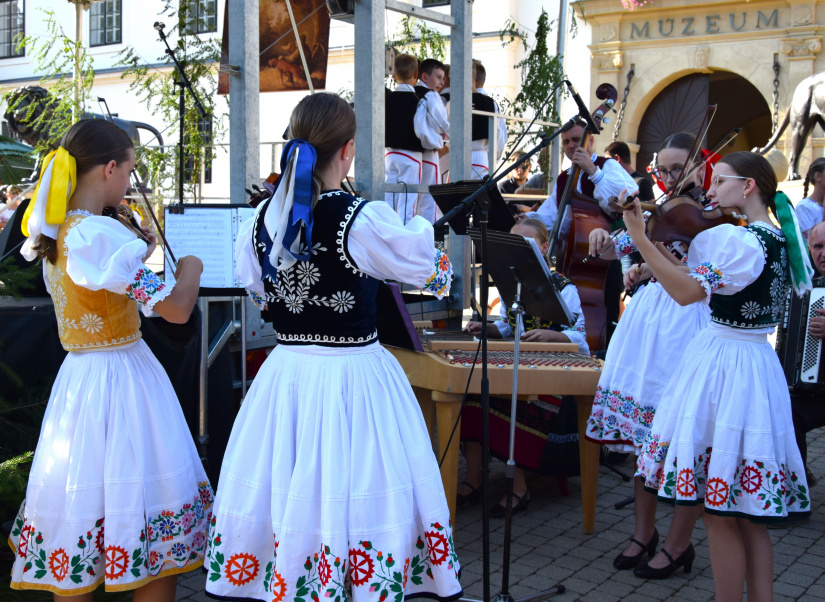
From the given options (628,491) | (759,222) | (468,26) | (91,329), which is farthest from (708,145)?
(91,329)

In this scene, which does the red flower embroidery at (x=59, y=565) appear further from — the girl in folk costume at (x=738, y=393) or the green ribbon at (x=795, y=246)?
the green ribbon at (x=795, y=246)

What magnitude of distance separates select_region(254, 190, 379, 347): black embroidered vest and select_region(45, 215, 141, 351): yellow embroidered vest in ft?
1.76

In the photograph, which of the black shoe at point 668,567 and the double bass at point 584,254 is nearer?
the black shoe at point 668,567

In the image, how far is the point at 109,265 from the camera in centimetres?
250

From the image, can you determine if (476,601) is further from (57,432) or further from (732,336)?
(57,432)

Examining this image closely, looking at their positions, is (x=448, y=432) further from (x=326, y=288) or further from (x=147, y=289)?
(x=147, y=289)

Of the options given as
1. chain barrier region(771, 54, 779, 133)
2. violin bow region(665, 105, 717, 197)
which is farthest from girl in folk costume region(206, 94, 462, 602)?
chain barrier region(771, 54, 779, 133)

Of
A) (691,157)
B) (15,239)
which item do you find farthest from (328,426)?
(15,239)

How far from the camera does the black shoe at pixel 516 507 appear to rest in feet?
14.3

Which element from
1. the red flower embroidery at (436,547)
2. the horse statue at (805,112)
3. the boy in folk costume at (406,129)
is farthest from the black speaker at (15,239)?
the horse statue at (805,112)

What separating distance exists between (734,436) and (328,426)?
57.5 inches

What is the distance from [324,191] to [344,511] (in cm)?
96

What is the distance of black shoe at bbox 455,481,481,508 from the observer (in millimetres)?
4535

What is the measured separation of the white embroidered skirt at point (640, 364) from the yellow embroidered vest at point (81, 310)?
2.24m
